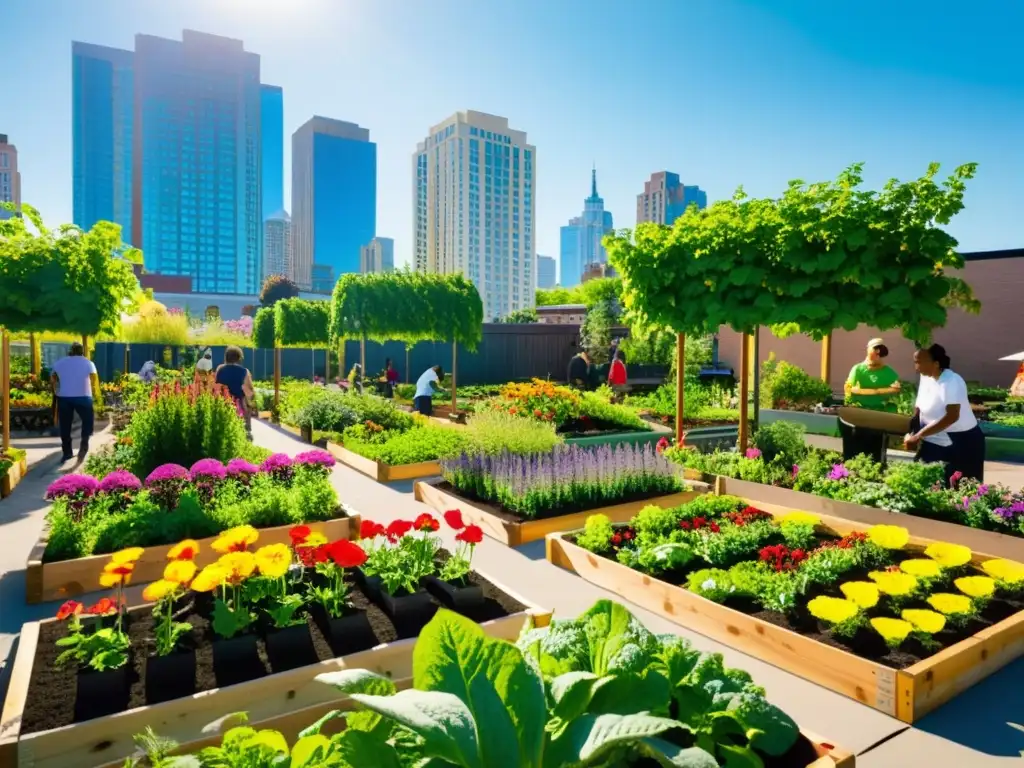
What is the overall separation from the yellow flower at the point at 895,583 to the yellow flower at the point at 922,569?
0.17m

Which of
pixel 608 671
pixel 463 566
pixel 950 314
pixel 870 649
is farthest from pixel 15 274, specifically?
pixel 950 314

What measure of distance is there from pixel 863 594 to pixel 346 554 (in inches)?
97.3

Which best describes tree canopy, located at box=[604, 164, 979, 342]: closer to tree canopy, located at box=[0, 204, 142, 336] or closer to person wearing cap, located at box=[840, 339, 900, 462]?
person wearing cap, located at box=[840, 339, 900, 462]

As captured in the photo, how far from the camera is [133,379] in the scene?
1538cm

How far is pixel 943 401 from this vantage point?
210 inches

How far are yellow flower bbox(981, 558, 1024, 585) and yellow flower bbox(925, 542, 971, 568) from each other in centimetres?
11

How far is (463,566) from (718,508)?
2.49 meters

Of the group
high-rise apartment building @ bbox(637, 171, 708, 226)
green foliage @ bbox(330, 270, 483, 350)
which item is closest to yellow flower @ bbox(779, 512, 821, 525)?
green foliage @ bbox(330, 270, 483, 350)

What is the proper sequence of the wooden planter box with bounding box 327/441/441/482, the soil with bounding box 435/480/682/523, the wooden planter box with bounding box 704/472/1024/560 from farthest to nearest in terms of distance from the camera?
the wooden planter box with bounding box 327/441/441/482 < the soil with bounding box 435/480/682/523 < the wooden planter box with bounding box 704/472/1024/560

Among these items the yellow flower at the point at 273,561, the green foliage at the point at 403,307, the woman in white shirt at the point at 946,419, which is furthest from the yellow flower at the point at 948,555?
the green foliage at the point at 403,307

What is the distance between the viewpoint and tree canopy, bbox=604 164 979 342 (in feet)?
18.3

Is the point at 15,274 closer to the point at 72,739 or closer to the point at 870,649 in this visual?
the point at 72,739

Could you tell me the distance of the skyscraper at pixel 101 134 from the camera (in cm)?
13850

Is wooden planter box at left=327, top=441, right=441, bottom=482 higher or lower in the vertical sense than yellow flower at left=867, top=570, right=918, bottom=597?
lower
